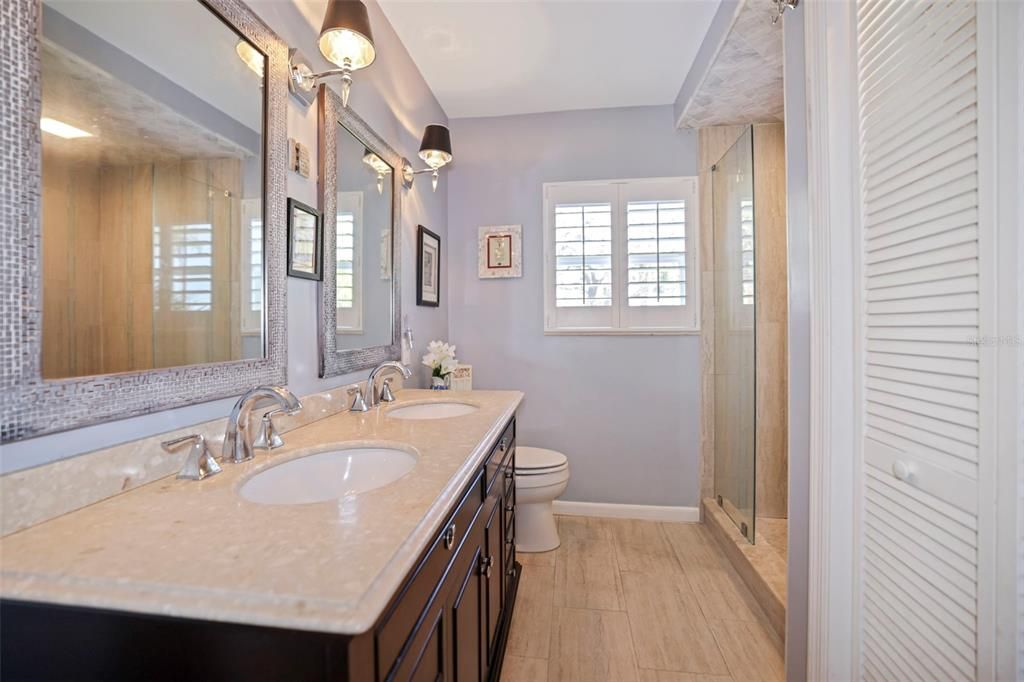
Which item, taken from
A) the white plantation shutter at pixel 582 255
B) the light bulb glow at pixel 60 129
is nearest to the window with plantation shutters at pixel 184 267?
the light bulb glow at pixel 60 129

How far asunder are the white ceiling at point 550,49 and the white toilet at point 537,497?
2.07 m

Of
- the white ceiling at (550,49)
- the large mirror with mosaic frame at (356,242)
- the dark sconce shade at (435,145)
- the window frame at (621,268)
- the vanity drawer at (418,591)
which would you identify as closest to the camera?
the vanity drawer at (418,591)

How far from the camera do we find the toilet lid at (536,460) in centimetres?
224

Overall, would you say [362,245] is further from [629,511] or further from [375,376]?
[629,511]

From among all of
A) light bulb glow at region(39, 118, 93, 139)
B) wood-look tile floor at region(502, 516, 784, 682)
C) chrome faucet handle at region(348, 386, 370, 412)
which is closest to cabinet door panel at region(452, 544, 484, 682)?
wood-look tile floor at region(502, 516, 784, 682)

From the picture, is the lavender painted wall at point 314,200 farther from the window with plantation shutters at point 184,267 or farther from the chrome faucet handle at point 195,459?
the window with plantation shutters at point 184,267

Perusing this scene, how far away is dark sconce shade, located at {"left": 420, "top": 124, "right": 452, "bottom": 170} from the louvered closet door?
61.2 inches

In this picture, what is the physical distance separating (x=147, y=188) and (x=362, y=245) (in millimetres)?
894

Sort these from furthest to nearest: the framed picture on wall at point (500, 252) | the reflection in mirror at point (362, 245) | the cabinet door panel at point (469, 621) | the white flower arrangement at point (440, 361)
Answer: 1. the framed picture on wall at point (500, 252)
2. the white flower arrangement at point (440, 361)
3. the reflection in mirror at point (362, 245)
4. the cabinet door panel at point (469, 621)

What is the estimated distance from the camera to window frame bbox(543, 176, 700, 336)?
8.61 feet

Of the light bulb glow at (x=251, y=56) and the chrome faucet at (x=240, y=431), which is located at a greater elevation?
the light bulb glow at (x=251, y=56)

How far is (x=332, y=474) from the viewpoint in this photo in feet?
3.56

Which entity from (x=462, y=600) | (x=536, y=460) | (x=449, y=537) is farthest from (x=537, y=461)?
(x=449, y=537)

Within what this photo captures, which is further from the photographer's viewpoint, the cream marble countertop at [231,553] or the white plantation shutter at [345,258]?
the white plantation shutter at [345,258]
